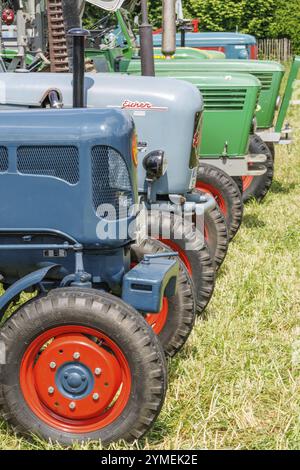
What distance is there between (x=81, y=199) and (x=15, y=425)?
2.97 feet

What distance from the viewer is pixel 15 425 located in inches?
131

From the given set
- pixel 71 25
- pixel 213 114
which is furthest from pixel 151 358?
pixel 213 114

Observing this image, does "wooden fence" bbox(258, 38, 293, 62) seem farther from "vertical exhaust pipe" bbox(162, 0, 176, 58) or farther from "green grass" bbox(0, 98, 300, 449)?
"vertical exhaust pipe" bbox(162, 0, 176, 58)

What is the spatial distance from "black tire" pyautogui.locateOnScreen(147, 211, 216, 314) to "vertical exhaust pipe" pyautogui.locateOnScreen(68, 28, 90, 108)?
1.08 m

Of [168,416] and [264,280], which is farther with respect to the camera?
[264,280]

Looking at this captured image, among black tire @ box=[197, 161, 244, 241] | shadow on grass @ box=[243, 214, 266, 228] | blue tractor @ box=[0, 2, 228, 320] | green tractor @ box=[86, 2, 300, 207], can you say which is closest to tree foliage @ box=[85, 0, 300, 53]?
green tractor @ box=[86, 2, 300, 207]

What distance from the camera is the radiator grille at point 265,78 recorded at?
8.49m

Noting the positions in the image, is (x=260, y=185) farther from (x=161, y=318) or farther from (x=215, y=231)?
(x=161, y=318)

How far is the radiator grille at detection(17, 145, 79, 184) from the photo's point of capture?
136 inches

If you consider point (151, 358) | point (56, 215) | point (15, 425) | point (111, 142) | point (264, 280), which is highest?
point (111, 142)

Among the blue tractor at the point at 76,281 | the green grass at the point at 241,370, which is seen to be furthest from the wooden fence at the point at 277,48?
the blue tractor at the point at 76,281

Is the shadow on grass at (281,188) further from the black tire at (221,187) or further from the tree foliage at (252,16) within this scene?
A: the tree foliage at (252,16)

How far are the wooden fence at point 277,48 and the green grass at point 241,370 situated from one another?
74.8ft
